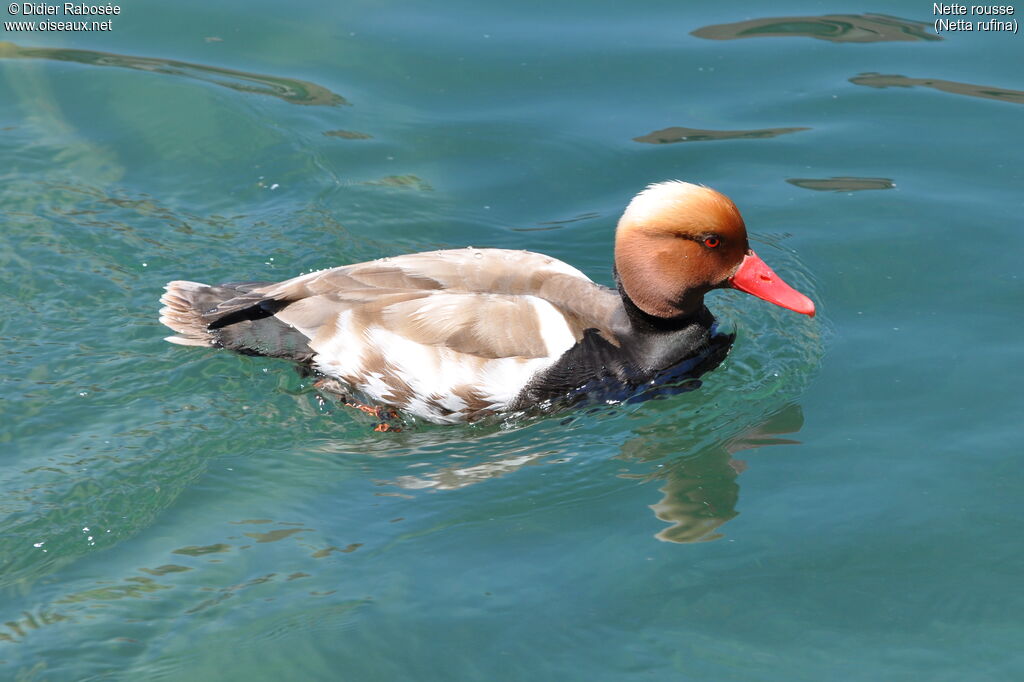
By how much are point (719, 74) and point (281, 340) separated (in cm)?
487

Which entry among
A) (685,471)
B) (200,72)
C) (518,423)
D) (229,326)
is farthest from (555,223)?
(200,72)

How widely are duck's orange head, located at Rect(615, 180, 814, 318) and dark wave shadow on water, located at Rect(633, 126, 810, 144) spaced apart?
9.01 feet

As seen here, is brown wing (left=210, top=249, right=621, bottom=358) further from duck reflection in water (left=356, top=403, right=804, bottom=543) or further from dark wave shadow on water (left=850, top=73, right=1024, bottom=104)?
dark wave shadow on water (left=850, top=73, right=1024, bottom=104)

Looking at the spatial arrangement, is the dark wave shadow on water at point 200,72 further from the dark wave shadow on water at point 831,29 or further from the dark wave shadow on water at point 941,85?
the dark wave shadow on water at point 941,85

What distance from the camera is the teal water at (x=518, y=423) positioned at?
4801 mm

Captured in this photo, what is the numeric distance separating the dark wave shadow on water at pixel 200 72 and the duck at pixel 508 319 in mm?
A: 3283

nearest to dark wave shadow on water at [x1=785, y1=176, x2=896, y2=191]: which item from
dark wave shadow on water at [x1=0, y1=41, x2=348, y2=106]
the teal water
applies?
the teal water

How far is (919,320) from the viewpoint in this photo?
22.8ft

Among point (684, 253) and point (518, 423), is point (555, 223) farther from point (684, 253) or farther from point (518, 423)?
point (518, 423)

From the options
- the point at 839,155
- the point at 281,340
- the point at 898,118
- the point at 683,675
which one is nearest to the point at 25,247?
the point at 281,340

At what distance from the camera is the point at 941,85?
368 inches

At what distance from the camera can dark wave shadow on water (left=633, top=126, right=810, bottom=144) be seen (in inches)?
348

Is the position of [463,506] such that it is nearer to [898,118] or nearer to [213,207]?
[213,207]

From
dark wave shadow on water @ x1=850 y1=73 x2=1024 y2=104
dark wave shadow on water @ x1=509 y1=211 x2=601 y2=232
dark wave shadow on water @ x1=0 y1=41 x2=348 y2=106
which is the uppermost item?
dark wave shadow on water @ x1=0 y1=41 x2=348 y2=106
